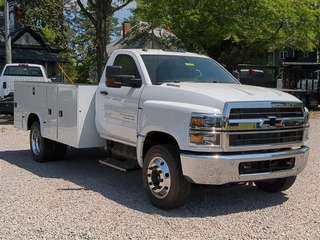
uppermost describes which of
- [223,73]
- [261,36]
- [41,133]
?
[261,36]

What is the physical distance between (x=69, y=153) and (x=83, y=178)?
8.71 feet

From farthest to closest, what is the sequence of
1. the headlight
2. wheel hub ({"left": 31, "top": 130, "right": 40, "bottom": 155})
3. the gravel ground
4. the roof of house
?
1. the roof of house
2. wheel hub ({"left": 31, "top": 130, "right": 40, "bottom": 155})
3. the headlight
4. the gravel ground

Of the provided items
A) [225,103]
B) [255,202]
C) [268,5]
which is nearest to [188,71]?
[225,103]

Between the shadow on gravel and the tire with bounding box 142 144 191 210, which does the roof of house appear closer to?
the shadow on gravel

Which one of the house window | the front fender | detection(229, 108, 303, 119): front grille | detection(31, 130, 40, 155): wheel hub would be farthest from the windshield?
the house window

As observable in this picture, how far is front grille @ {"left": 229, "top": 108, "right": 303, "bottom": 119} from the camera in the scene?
568cm

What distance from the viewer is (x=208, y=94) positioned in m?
5.88

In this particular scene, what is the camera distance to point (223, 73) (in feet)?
25.0

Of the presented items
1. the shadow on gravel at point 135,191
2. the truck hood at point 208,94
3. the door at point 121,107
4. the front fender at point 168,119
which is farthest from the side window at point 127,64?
the shadow on gravel at point 135,191

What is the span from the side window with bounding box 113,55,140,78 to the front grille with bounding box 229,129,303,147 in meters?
1.99

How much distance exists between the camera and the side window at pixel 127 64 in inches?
279

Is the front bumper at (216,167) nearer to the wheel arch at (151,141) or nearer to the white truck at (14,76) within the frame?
the wheel arch at (151,141)

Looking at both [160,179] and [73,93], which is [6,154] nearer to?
[73,93]

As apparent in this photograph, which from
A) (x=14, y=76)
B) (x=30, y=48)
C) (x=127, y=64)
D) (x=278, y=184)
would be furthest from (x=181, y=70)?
(x=30, y=48)
